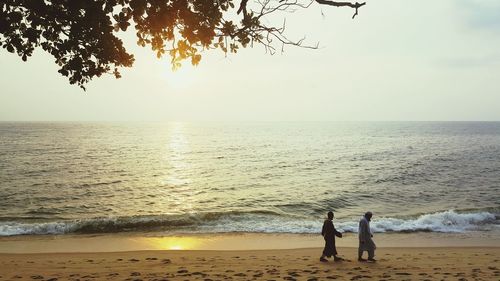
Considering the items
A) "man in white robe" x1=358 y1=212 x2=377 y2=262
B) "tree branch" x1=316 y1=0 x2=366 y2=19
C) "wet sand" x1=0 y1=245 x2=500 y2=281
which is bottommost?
"wet sand" x1=0 y1=245 x2=500 y2=281

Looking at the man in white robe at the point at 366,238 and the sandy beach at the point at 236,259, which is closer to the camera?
the sandy beach at the point at 236,259

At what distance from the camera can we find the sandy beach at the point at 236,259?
1230cm

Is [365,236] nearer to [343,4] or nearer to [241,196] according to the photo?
[343,4]

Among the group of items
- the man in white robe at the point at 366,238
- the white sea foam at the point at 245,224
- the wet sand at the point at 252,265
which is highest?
the man in white robe at the point at 366,238

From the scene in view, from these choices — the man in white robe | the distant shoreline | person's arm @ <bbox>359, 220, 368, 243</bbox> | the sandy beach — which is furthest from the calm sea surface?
person's arm @ <bbox>359, 220, 368, 243</bbox>

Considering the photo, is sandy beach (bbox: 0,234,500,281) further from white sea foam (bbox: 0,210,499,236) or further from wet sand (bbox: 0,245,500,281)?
white sea foam (bbox: 0,210,499,236)

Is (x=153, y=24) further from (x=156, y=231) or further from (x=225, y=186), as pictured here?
(x=225, y=186)

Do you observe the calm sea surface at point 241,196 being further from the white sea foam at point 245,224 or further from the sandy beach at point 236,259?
the sandy beach at point 236,259

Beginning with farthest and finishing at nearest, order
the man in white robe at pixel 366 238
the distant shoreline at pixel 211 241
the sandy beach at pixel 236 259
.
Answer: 1. the distant shoreline at pixel 211 241
2. the man in white robe at pixel 366 238
3. the sandy beach at pixel 236 259

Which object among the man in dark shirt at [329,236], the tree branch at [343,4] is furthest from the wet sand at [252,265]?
the tree branch at [343,4]

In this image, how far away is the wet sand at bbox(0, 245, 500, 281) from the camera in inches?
477

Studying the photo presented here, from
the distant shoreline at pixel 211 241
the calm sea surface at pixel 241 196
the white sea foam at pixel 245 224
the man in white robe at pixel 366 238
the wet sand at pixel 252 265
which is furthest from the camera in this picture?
the calm sea surface at pixel 241 196

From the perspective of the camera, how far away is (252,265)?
13945 mm

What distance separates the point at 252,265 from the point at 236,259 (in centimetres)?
144
